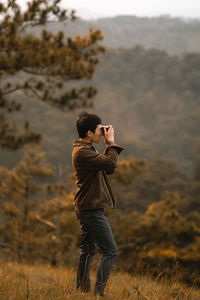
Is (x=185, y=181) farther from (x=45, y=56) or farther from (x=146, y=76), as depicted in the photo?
(x=146, y=76)

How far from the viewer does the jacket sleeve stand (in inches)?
96.9

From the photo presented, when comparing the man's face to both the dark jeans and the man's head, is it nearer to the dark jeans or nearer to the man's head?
the man's head

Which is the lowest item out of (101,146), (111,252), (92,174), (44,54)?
(111,252)

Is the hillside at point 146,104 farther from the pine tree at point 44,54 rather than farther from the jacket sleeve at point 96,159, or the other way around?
the jacket sleeve at point 96,159

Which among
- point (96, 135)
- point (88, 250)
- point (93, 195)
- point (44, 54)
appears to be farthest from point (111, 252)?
point (44, 54)

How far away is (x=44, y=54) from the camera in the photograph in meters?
7.36

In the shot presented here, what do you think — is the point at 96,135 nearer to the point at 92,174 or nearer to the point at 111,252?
the point at 92,174

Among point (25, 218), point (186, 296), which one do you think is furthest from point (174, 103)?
point (186, 296)

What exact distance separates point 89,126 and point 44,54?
5.20 meters

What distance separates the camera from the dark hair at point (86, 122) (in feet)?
8.46

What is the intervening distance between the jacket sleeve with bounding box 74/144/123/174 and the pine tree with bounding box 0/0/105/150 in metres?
5.04

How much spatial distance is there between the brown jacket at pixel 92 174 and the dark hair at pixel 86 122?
3.9 inches

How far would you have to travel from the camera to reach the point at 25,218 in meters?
11.8

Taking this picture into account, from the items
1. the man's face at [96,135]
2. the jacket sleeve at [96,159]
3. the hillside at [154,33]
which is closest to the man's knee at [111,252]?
the jacket sleeve at [96,159]
